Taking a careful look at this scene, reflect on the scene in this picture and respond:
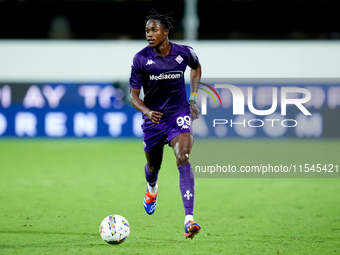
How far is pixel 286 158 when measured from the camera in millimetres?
13703

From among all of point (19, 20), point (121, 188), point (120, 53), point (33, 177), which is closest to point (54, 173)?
point (33, 177)

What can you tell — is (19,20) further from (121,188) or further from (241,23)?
(121,188)

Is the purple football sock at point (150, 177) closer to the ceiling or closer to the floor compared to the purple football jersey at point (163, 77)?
closer to the floor

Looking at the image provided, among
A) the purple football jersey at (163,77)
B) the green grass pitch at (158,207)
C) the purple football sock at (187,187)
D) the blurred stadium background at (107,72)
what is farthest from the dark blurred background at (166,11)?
the purple football sock at (187,187)

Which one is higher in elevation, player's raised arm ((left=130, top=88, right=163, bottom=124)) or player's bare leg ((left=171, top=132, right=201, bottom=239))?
player's raised arm ((left=130, top=88, right=163, bottom=124))

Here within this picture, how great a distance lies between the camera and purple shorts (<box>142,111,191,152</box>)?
21.1ft

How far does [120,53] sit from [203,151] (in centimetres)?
447

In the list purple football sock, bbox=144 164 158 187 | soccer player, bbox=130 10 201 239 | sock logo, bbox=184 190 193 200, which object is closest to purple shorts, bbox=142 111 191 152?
soccer player, bbox=130 10 201 239

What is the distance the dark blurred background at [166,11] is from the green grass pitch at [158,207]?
280 inches

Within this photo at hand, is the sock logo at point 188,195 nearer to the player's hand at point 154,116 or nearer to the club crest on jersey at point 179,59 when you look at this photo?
the player's hand at point 154,116

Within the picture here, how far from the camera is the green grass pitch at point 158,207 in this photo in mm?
5938

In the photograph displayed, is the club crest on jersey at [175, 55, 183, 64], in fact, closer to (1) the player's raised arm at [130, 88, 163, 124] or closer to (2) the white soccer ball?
(1) the player's raised arm at [130, 88, 163, 124]

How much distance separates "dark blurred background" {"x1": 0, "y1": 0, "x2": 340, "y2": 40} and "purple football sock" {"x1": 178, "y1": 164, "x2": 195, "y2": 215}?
14521 millimetres

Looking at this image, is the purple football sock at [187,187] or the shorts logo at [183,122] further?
the shorts logo at [183,122]
